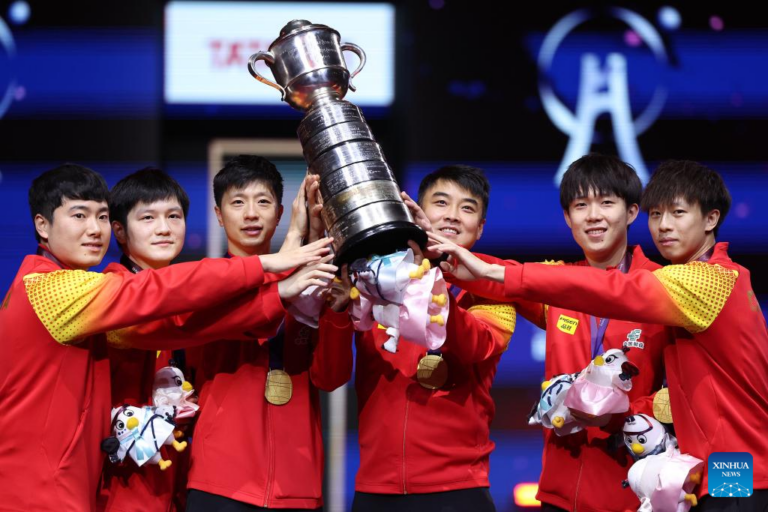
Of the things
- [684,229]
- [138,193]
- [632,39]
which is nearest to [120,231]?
[138,193]

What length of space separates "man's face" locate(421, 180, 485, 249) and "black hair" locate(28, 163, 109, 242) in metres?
1.15

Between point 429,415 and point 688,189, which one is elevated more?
point 688,189

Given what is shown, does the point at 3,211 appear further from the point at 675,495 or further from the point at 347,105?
the point at 675,495

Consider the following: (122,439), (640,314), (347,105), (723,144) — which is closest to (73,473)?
(122,439)

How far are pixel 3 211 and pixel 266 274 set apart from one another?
2702 millimetres

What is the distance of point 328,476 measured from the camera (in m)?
5.20

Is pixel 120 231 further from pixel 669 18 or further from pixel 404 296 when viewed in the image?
pixel 669 18

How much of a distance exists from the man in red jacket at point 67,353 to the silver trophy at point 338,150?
0.20 m

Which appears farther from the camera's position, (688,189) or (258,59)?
(688,189)

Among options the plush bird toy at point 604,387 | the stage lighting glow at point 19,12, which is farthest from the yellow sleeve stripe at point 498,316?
the stage lighting glow at point 19,12

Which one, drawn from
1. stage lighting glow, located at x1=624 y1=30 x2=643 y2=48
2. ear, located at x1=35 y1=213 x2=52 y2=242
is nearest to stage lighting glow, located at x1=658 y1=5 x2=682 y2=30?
stage lighting glow, located at x1=624 y1=30 x2=643 y2=48

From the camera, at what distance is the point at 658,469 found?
9.59ft

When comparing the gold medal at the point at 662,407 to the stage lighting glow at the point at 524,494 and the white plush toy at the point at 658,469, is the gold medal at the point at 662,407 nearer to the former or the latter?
the white plush toy at the point at 658,469

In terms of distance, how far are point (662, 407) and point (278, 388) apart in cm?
124
